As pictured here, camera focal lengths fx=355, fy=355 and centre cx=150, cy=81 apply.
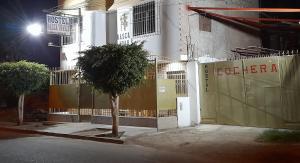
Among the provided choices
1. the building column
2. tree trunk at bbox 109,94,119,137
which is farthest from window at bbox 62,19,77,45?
tree trunk at bbox 109,94,119,137

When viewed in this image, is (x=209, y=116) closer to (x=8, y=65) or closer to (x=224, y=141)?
(x=224, y=141)

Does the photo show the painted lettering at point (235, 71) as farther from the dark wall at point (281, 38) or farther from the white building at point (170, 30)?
the dark wall at point (281, 38)

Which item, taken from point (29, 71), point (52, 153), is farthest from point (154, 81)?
point (29, 71)

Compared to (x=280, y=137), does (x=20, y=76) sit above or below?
above

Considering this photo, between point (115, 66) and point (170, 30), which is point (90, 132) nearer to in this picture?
point (115, 66)

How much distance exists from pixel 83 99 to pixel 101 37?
4900 mm

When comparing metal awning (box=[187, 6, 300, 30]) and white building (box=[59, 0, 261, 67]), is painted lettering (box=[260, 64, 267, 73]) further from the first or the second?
metal awning (box=[187, 6, 300, 30])

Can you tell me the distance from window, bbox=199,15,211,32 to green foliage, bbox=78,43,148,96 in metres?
6.03

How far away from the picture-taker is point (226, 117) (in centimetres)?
1593

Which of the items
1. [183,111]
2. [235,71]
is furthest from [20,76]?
[235,71]

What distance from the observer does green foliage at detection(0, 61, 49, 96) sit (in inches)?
746

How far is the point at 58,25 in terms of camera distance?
69.5ft

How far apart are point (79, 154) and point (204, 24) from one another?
1138cm

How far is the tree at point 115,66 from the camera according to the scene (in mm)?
13438
